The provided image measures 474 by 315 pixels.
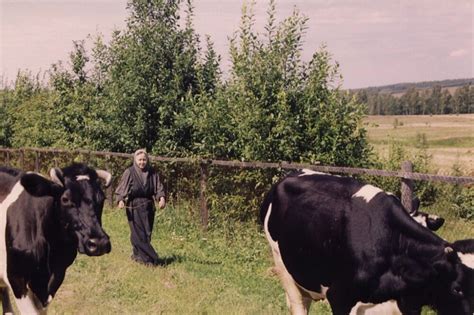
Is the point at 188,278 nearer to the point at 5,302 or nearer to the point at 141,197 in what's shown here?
the point at 141,197

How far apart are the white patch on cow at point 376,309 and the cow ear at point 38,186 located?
2.91 meters

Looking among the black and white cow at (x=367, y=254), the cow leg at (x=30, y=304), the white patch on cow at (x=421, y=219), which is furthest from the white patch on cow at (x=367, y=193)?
the cow leg at (x=30, y=304)

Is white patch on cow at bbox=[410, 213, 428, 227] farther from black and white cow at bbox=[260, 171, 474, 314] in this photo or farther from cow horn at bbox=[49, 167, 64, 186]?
cow horn at bbox=[49, 167, 64, 186]

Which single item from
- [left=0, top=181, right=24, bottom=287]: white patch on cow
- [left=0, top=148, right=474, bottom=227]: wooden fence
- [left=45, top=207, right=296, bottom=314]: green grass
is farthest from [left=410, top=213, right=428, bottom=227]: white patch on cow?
[left=0, top=181, right=24, bottom=287]: white patch on cow

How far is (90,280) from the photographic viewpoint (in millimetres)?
8141

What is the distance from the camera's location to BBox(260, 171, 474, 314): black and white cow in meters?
4.54

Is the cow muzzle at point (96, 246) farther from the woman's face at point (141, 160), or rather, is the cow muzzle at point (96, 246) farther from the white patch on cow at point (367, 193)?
the woman's face at point (141, 160)

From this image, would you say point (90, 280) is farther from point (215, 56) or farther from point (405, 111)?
point (405, 111)

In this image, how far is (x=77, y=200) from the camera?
5.08 metres

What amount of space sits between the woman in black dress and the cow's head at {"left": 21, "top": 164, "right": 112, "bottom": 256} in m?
3.70

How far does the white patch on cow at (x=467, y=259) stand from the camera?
14.6 feet

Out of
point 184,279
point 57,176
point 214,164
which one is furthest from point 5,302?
point 214,164

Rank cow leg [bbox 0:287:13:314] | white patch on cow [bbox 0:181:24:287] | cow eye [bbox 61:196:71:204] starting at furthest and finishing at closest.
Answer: cow leg [bbox 0:287:13:314]
white patch on cow [bbox 0:181:24:287]
cow eye [bbox 61:196:71:204]

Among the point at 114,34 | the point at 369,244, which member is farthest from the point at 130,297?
the point at 114,34
